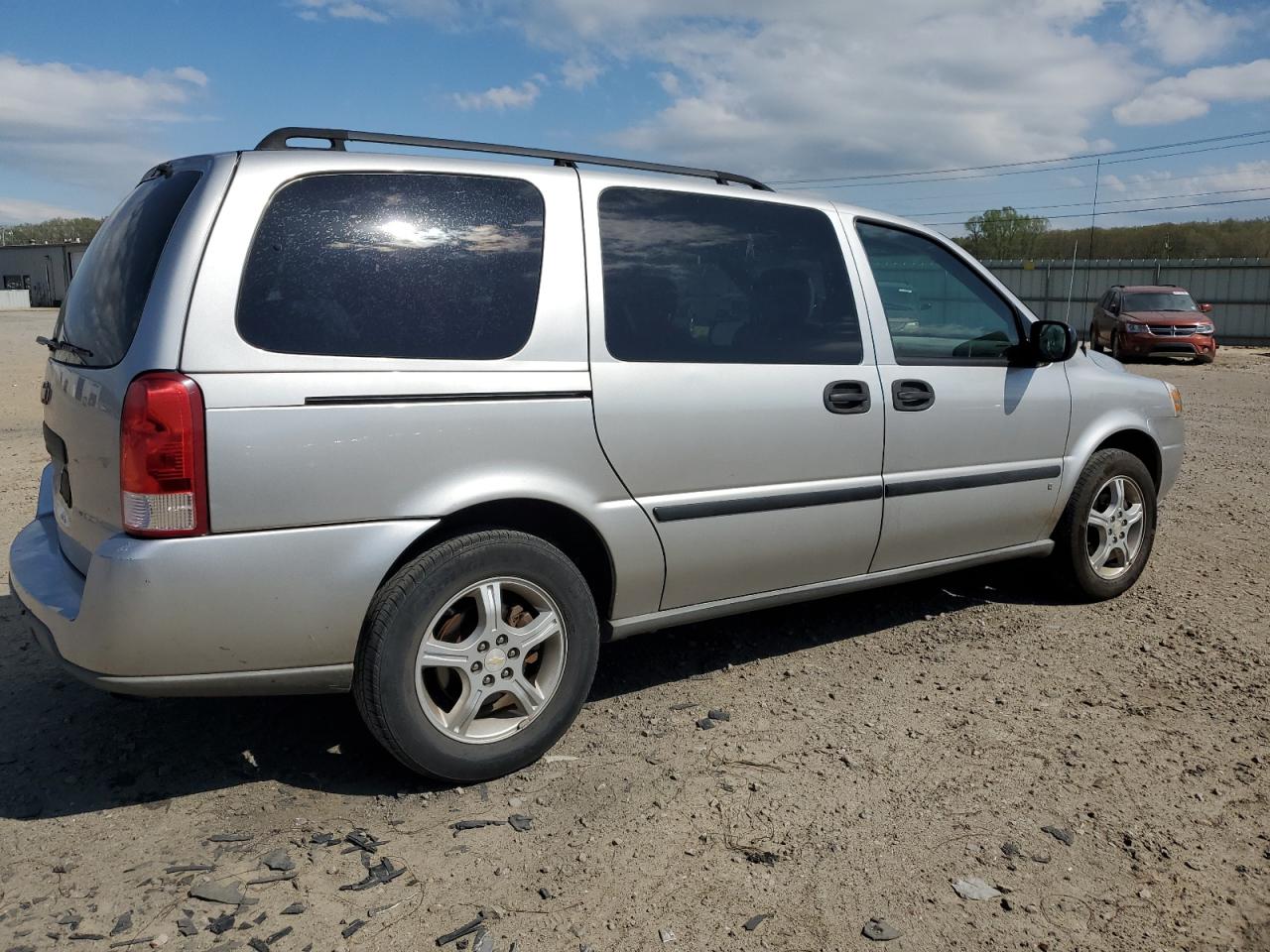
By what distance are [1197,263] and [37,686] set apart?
3525cm

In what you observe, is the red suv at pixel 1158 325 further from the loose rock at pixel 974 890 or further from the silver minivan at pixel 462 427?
the loose rock at pixel 974 890

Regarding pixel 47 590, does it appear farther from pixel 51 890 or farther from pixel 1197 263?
pixel 1197 263

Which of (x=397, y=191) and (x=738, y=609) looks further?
(x=738, y=609)

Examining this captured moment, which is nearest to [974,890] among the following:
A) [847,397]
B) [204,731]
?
[847,397]

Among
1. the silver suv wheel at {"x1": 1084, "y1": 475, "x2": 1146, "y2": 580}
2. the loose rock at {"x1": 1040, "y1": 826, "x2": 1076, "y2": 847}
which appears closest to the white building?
the silver suv wheel at {"x1": 1084, "y1": 475, "x2": 1146, "y2": 580}

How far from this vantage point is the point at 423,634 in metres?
3.12

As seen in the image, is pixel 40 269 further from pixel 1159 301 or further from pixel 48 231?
pixel 1159 301

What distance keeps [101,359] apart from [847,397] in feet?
8.33

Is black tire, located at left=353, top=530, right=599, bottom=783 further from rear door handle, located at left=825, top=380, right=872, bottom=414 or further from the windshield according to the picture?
the windshield

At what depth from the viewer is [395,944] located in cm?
253

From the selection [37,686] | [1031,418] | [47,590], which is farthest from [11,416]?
[1031,418]

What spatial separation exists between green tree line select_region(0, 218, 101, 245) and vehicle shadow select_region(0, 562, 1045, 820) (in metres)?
83.7

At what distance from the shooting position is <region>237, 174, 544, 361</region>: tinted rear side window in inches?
116

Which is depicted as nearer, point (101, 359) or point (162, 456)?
point (162, 456)
